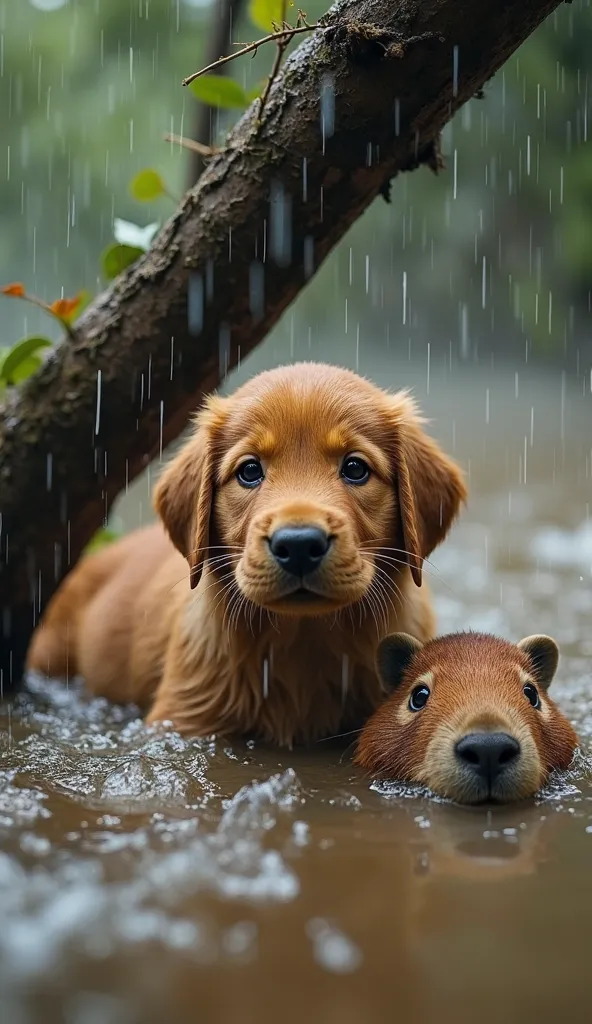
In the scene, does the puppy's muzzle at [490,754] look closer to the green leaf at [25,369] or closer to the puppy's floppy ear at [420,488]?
the puppy's floppy ear at [420,488]

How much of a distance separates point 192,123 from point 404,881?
6453 millimetres

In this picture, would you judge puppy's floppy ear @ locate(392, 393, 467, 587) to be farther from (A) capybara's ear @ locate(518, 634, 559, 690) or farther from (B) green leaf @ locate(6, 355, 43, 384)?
(B) green leaf @ locate(6, 355, 43, 384)

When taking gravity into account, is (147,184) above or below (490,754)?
above

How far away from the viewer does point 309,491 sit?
3.67 meters

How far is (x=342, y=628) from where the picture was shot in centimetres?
413

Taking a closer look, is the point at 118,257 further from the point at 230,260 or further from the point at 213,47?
the point at 213,47

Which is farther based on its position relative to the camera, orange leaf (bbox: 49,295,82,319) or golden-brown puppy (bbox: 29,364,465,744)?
orange leaf (bbox: 49,295,82,319)

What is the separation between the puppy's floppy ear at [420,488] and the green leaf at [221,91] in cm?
158

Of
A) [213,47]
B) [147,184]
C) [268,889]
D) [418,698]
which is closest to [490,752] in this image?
[418,698]

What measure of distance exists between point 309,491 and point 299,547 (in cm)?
34

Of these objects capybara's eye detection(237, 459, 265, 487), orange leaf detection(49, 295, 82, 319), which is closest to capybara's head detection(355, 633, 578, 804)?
capybara's eye detection(237, 459, 265, 487)

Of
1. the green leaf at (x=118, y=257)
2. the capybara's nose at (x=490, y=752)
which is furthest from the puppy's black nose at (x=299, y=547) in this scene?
the green leaf at (x=118, y=257)

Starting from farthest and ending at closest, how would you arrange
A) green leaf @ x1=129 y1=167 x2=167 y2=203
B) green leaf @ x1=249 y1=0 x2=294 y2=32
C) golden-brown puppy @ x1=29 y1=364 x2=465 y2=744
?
green leaf @ x1=129 y1=167 x2=167 y2=203
green leaf @ x1=249 y1=0 x2=294 y2=32
golden-brown puppy @ x1=29 y1=364 x2=465 y2=744

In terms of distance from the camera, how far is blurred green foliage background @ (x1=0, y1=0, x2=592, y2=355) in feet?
41.4
